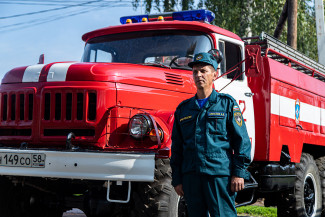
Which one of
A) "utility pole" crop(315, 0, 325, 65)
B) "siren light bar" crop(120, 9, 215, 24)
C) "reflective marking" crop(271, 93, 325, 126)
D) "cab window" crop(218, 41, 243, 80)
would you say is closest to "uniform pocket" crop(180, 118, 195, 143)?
"cab window" crop(218, 41, 243, 80)

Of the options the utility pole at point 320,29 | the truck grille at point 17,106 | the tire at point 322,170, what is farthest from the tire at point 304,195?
the utility pole at point 320,29

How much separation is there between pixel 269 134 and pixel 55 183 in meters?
3.10

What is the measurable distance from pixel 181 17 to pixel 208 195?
3.99 metres

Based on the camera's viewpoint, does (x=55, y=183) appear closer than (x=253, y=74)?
Yes

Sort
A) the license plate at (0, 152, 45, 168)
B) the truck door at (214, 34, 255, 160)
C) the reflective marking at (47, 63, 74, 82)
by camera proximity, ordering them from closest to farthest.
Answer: the license plate at (0, 152, 45, 168), the reflective marking at (47, 63, 74, 82), the truck door at (214, 34, 255, 160)

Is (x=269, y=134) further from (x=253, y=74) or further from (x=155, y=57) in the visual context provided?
(x=155, y=57)

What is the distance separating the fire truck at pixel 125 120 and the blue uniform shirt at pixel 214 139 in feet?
2.85

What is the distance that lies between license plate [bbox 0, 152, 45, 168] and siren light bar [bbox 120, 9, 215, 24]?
9.30ft

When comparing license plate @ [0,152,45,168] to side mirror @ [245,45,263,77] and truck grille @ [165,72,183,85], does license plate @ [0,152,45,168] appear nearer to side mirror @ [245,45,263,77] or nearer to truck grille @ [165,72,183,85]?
truck grille @ [165,72,183,85]

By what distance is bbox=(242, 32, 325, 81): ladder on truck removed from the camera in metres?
7.72

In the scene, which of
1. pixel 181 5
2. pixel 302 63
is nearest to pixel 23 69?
pixel 302 63

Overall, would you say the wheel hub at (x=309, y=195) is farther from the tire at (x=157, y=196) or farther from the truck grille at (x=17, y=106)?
the truck grille at (x=17, y=106)

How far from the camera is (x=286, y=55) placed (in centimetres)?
831

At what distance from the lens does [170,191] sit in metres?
4.95
